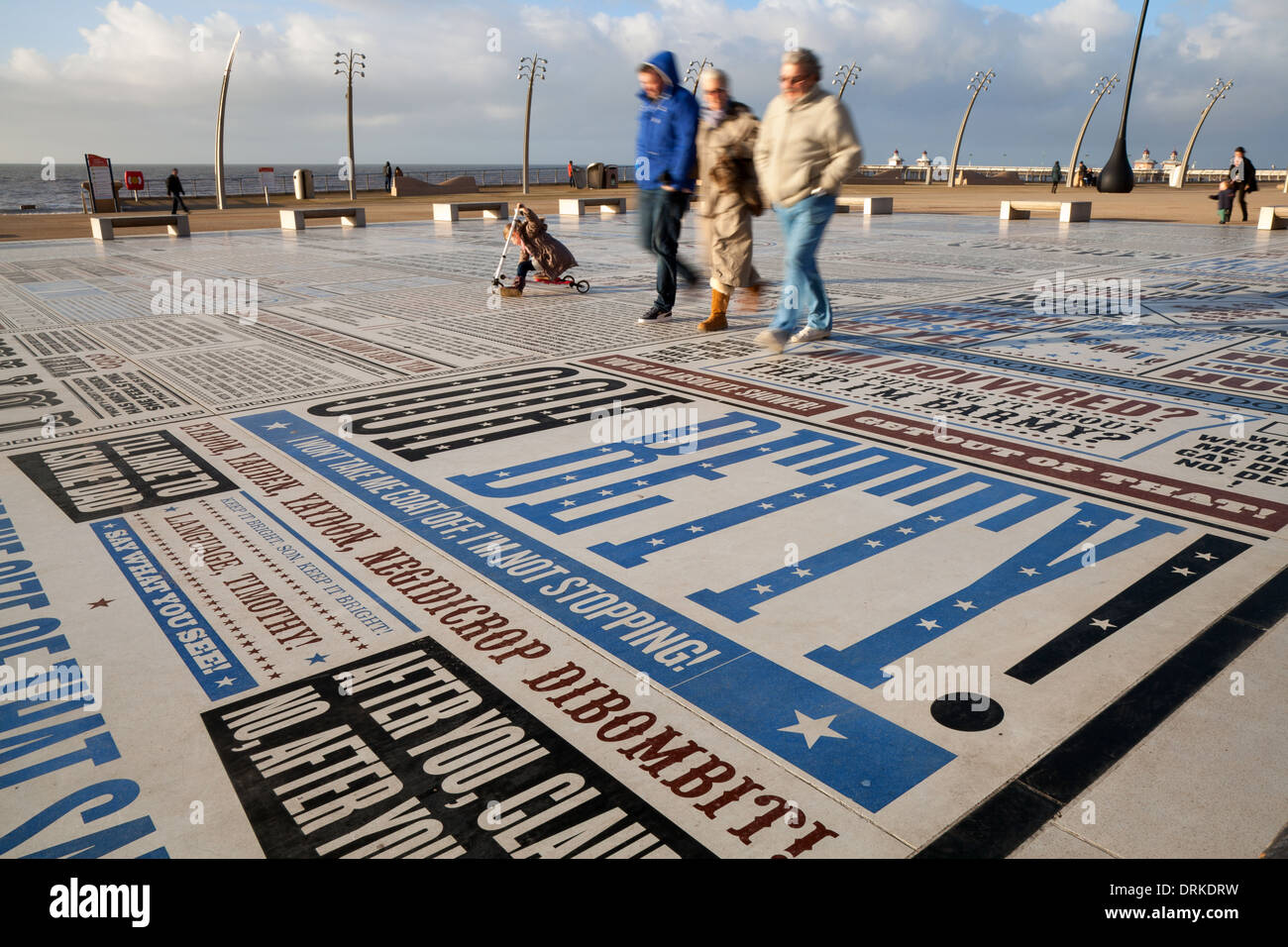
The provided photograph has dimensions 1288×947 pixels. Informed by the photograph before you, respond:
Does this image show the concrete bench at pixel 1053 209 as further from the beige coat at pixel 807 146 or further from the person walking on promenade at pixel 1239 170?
the beige coat at pixel 807 146

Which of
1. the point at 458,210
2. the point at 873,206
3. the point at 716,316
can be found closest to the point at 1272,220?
the point at 873,206

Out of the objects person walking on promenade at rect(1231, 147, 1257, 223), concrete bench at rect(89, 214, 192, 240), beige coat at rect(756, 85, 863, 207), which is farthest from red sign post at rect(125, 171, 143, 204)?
person walking on promenade at rect(1231, 147, 1257, 223)

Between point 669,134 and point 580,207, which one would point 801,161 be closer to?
point 669,134

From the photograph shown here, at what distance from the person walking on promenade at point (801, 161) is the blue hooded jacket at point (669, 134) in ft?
2.91

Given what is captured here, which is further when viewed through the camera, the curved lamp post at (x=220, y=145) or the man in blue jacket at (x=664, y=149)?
the curved lamp post at (x=220, y=145)

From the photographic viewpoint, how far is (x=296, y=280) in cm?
1183

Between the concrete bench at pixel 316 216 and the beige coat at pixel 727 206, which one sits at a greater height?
the concrete bench at pixel 316 216

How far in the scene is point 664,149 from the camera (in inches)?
300

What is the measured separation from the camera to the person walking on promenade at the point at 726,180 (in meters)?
7.22

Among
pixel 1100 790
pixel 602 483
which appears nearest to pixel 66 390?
pixel 602 483

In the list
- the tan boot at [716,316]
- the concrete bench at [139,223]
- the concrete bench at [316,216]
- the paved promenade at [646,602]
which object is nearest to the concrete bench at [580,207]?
the concrete bench at [316,216]

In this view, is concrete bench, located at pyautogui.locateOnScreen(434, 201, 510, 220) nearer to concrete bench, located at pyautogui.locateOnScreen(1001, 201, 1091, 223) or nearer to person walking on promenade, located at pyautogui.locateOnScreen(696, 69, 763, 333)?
concrete bench, located at pyautogui.locateOnScreen(1001, 201, 1091, 223)

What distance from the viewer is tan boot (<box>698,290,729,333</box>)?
791 cm
